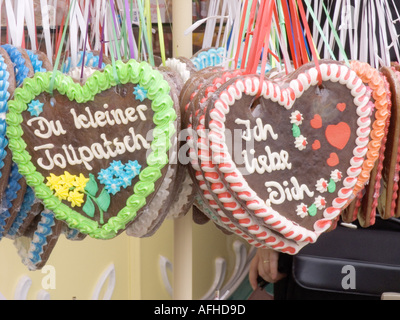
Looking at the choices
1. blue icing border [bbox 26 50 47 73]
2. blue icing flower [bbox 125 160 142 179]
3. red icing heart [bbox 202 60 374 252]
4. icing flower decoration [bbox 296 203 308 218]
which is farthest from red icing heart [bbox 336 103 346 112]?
blue icing border [bbox 26 50 47 73]

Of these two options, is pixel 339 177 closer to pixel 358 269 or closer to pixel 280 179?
pixel 280 179

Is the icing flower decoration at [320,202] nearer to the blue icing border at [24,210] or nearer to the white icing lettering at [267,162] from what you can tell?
the white icing lettering at [267,162]

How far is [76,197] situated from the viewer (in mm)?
651

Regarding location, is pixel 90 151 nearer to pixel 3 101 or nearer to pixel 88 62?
pixel 3 101

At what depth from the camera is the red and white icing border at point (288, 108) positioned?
588 millimetres

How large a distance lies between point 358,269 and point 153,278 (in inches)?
22.6

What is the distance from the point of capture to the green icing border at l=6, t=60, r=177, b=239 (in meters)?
0.60

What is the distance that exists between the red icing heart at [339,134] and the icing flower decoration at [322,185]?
4 cm

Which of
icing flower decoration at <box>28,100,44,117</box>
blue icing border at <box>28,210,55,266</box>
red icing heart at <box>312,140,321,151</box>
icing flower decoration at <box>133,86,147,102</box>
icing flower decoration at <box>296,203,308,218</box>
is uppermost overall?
icing flower decoration at <box>133,86,147,102</box>

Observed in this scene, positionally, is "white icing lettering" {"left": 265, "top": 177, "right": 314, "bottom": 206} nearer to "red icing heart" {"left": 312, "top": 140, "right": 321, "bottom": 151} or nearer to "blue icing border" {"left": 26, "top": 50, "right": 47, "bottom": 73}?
"red icing heart" {"left": 312, "top": 140, "right": 321, "bottom": 151}

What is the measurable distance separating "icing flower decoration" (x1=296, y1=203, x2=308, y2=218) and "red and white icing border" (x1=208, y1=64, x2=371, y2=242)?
1 cm

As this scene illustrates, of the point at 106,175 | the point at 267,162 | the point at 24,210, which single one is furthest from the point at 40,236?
the point at 267,162
